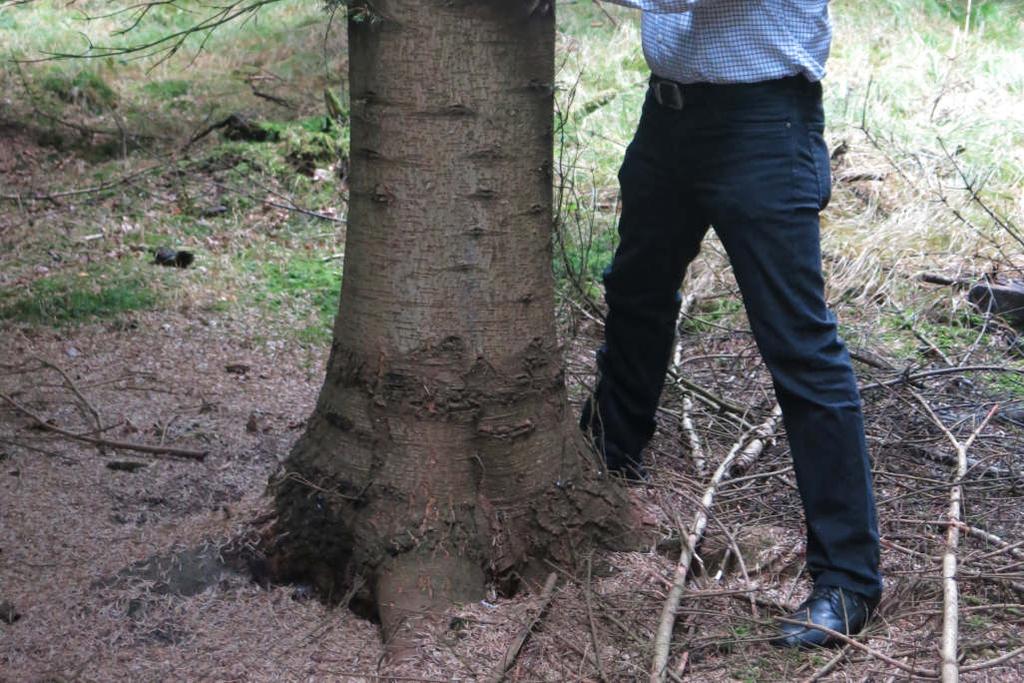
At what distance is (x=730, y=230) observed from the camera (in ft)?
7.98

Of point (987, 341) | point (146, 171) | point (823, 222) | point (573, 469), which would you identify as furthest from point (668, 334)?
point (146, 171)

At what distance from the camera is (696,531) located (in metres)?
2.65

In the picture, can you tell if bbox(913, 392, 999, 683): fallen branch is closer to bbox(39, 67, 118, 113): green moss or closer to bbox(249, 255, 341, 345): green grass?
bbox(249, 255, 341, 345): green grass

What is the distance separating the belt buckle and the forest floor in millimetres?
326

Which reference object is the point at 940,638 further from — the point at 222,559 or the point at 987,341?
the point at 987,341

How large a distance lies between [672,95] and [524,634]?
1.23 metres

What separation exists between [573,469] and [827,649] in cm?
70

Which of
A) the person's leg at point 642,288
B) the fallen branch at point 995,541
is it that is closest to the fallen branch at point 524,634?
the person's leg at point 642,288

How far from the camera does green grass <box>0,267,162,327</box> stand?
4.35m

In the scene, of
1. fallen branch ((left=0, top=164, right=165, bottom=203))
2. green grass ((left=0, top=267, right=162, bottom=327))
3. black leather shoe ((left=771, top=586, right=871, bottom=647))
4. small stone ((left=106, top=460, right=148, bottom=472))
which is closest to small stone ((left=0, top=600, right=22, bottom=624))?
small stone ((left=106, top=460, right=148, bottom=472))

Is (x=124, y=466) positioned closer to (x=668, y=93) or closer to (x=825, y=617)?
(x=668, y=93)

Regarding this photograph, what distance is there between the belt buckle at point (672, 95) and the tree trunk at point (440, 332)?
270 mm

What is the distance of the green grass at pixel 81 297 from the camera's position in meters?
4.35

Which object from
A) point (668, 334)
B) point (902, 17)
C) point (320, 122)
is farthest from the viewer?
point (902, 17)
